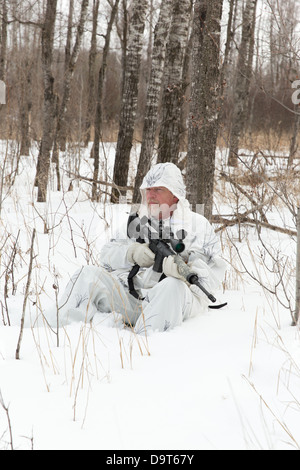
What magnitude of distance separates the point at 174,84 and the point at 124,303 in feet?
9.32

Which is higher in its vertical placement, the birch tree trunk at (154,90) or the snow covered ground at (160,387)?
the birch tree trunk at (154,90)

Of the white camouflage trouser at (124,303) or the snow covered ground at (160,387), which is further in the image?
the white camouflage trouser at (124,303)

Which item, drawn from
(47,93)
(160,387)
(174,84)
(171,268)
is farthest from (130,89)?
(160,387)

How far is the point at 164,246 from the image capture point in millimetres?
2551

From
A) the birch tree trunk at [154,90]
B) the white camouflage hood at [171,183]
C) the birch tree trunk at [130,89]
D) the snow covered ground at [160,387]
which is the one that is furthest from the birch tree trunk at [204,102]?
the birch tree trunk at [130,89]

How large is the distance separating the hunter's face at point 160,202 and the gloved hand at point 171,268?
375mm

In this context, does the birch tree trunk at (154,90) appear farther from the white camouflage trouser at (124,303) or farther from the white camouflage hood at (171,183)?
the white camouflage trouser at (124,303)

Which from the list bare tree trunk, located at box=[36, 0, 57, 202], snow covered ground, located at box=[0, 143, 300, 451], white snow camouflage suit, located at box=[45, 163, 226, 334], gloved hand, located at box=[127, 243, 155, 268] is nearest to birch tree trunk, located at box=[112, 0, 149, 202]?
bare tree trunk, located at box=[36, 0, 57, 202]

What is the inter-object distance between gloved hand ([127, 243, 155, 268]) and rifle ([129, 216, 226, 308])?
31 millimetres

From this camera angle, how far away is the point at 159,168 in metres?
2.69

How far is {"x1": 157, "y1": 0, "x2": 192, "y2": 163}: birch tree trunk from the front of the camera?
184 inches

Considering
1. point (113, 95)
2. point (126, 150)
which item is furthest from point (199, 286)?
point (113, 95)

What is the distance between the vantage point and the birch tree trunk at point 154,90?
5.00 meters
